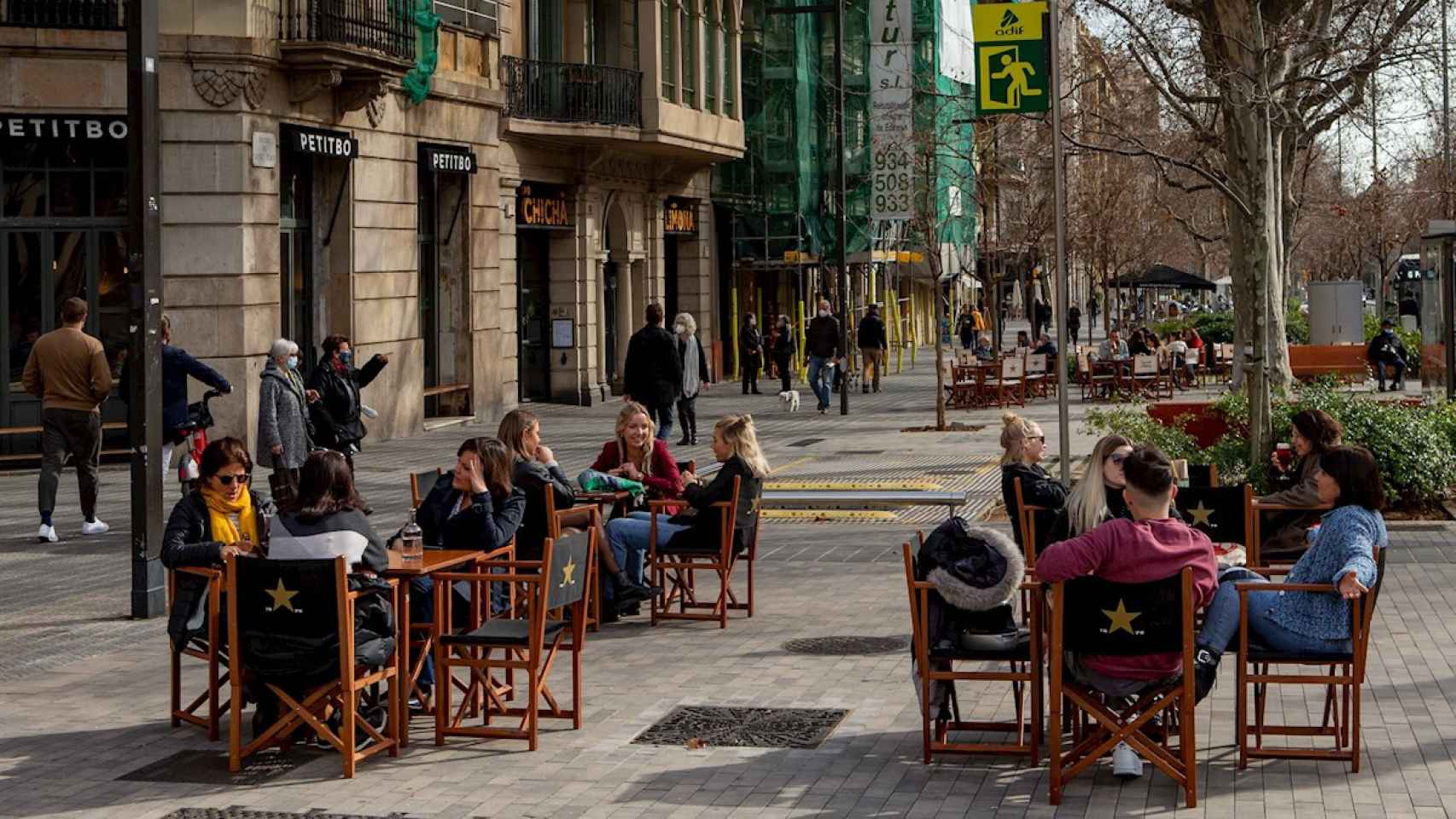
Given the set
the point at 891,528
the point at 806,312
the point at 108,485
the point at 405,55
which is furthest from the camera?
the point at 806,312

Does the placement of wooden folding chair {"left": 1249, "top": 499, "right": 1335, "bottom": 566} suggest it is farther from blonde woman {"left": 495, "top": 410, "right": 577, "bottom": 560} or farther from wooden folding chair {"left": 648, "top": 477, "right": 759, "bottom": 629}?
blonde woman {"left": 495, "top": 410, "right": 577, "bottom": 560}

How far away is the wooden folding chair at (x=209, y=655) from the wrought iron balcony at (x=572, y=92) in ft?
78.1

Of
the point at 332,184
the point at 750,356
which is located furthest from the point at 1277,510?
the point at 750,356

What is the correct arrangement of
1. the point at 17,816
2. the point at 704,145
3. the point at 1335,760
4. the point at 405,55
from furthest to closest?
the point at 704,145 < the point at 405,55 < the point at 1335,760 < the point at 17,816

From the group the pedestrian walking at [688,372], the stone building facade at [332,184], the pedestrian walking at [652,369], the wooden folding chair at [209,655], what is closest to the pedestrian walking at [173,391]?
the stone building facade at [332,184]

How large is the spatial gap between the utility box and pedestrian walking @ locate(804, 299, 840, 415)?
17114 millimetres

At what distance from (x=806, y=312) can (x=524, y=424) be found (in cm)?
4167

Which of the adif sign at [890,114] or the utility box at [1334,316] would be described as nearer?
the adif sign at [890,114]

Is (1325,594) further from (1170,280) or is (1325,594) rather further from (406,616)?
(1170,280)

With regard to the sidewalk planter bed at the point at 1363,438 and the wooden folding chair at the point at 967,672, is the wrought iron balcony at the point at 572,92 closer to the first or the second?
the sidewalk planter bed at the point at 1363,438

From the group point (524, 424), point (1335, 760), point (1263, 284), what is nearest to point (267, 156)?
point (1263, 284)

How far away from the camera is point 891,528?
1759cm

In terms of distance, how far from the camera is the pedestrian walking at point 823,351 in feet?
111

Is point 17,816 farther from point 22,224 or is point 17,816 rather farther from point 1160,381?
point 1160,381
